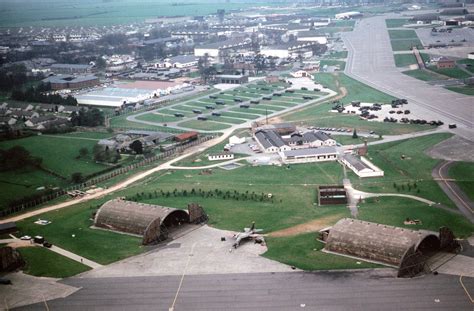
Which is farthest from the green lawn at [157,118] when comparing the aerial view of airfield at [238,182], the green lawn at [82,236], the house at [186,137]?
the green lawn at [82,236]

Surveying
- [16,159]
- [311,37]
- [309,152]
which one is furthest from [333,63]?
[16,159]

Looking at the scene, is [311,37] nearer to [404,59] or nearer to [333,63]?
[333,63]

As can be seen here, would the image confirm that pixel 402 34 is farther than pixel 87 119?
Yes

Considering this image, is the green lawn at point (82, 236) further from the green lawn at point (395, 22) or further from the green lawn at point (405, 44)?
the green lawn at point (395, 22)

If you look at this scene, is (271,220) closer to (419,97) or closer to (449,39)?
(419,97)

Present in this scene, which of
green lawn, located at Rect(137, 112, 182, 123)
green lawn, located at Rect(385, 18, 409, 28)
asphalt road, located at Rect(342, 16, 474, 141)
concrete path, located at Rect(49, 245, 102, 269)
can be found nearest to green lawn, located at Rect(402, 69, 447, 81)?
asphalt road, located at Rect(342, 16, 474, 141)

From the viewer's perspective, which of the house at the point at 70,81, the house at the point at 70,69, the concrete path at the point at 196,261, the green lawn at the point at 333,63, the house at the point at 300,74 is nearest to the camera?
the concrete path at the point at 196,261
